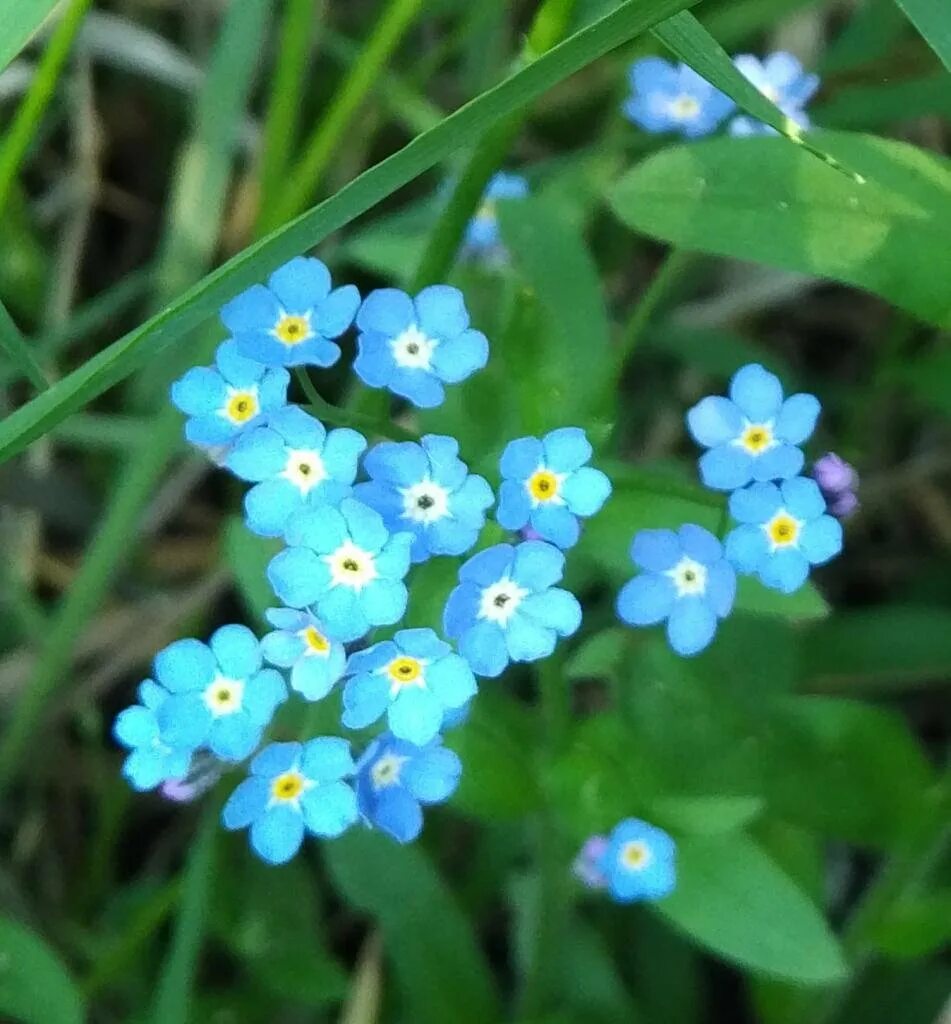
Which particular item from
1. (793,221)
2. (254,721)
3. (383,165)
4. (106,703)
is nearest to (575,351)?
(793,221)

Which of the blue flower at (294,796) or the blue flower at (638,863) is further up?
the blue flower at (294,796)

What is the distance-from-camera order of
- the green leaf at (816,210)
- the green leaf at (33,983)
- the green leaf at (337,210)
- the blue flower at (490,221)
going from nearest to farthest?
the green leaf at (337,210) < the green leaf at (816,210) < the green leaf at (33,983) < the blue flower at (490,221)

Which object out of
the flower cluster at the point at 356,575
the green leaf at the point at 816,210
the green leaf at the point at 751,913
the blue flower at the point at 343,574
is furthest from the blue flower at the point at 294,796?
the green leaf at the point at 816,210

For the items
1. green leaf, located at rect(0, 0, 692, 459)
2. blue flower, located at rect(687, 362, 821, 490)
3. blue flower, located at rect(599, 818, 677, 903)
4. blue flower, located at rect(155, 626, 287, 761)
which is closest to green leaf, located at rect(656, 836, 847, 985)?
blue flower, located at rect(599, 818, 677, 903)

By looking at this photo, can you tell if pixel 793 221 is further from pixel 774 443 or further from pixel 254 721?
pixel 254 721

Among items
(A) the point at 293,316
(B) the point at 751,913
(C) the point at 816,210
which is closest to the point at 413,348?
(A) the point at 293,316

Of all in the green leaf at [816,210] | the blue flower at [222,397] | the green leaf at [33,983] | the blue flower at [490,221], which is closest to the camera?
the blue flower at [222,397]

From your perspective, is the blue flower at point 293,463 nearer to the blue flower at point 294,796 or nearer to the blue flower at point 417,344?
the blue flower at point 417,344

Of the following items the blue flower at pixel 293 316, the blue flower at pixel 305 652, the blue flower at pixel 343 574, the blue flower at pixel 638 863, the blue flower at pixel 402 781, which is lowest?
the blue flower at pixel 638 863
